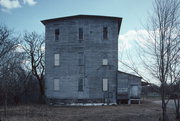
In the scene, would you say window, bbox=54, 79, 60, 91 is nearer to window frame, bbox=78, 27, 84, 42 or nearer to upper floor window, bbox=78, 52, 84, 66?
upper floor window, bbox=78, 52, 84, 66

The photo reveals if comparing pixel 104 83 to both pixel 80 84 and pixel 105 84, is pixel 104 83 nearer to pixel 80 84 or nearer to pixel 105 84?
pixel 105 84

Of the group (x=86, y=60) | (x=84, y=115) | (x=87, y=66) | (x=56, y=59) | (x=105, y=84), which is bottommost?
(x=84, y=115)

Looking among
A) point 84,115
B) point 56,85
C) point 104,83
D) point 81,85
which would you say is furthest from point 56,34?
point 84,115

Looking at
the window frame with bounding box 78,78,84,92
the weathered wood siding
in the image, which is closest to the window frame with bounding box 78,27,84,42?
the weathered wood siding

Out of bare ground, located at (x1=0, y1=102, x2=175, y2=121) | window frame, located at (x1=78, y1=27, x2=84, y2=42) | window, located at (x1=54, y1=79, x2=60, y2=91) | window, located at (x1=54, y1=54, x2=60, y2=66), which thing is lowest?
bare ground, located at (x1=0, y1=102, x2=175, y2=121)

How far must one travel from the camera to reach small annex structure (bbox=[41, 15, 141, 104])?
20.0 meters

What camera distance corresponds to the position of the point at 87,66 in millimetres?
20172

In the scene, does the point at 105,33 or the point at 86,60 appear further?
the point at 105,33

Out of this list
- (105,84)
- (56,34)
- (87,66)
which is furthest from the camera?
(56,34)

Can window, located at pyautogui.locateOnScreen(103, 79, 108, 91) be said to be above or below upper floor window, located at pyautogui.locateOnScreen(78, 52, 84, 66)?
below

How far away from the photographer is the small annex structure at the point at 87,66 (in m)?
20.0

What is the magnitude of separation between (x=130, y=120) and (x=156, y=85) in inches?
145

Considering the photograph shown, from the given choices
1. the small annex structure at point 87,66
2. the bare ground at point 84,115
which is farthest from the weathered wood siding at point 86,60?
the bare ground at point 84,115

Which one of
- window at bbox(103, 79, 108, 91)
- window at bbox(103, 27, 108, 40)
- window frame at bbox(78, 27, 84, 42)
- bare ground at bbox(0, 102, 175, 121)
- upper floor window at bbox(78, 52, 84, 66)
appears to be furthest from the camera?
window at bbox(103, 27, 108, 40)
